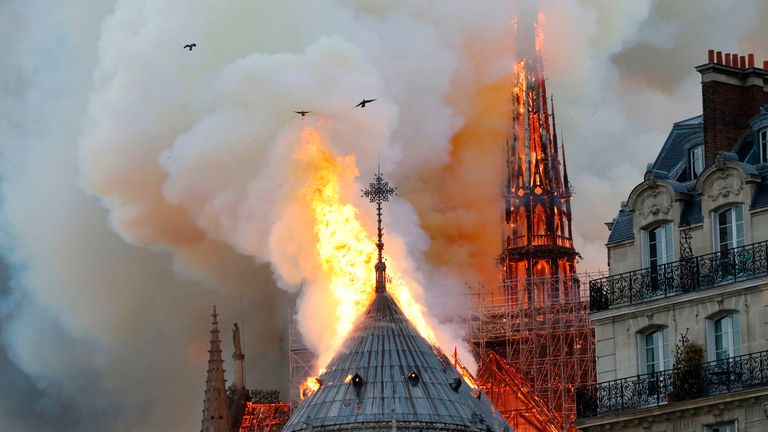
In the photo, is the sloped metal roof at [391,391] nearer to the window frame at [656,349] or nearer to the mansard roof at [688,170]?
the mansard roof at [688,170]

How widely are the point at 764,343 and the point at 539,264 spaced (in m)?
78.3

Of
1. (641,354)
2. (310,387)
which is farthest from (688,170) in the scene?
(310,387)

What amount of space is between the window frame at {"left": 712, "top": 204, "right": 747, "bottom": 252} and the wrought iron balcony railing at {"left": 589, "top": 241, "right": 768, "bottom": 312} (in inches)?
12.3

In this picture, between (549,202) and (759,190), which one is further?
(549,202)

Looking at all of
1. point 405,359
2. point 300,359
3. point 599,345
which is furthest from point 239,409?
point 599,345

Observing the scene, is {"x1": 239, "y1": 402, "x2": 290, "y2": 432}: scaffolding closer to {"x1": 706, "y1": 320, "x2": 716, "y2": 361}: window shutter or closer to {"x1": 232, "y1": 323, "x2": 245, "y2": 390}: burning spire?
{"x1": 232, "y1": 323, "x2": 245, "y2": 390}: burning spire

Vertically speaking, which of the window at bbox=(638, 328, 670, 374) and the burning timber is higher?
the burning timber

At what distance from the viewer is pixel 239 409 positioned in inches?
6142

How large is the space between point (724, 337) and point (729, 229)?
308cm

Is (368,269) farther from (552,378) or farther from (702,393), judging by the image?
(702,393)

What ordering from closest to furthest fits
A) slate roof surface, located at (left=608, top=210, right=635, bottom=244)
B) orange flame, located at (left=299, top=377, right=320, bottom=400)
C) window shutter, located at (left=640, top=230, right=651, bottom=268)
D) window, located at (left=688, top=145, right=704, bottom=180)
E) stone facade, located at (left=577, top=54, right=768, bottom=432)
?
stone facade, located at (left=577, top=54, right=768, bottom=432), window shutter, located at (left=640, top=230, right=651, bottom=268), slate roof surface, located at (left=608, top=210, right=635, bottom=244), window, located at (left=688, top=145, right=704, bottom=180), orange flame, located at (left=299, top=377, right=320, bottom=400)

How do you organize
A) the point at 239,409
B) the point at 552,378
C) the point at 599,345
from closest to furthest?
the point at 599,345 < the point at 552,378 < the point at 239,409

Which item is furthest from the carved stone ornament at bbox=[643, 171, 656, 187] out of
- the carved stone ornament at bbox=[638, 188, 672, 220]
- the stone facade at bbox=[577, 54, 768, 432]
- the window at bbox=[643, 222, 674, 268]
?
the window at bbox=[643, 222, 674, 268]

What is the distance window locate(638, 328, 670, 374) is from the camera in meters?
85.8
